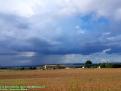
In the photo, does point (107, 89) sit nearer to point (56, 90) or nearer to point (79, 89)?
point (79, 89)

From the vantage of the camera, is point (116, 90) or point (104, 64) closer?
point (116, 90)

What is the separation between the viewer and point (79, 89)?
3600 centimetres

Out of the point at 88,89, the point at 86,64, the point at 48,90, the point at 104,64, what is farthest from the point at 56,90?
the point at 86,64

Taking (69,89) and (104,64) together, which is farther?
(104,64)

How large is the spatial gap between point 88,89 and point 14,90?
763 centimetres

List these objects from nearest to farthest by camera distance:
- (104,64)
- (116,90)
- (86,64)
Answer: (116,90)
(104,64)
(86,64)

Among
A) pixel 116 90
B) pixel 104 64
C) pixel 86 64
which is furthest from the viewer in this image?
pixel 86 64

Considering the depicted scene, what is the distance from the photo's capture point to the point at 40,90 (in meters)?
36.8

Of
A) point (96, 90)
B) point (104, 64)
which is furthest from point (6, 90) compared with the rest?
point (104, 64)

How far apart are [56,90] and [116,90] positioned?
20.3ft

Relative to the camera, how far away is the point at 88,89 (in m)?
36.1

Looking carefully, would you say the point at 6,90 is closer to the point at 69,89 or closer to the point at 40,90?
the point at 40,90

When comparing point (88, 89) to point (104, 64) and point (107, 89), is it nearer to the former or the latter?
point (107, 89)

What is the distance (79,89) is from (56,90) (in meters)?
2.40
